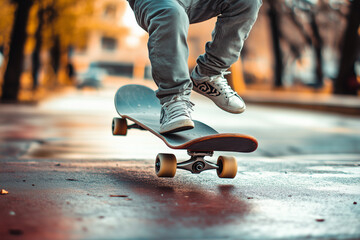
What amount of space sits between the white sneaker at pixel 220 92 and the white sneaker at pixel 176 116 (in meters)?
0.41

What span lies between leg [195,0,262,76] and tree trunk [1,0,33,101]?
13.3 meters

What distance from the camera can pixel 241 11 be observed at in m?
3.64

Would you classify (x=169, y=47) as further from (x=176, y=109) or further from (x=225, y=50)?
(x=225, y=50)

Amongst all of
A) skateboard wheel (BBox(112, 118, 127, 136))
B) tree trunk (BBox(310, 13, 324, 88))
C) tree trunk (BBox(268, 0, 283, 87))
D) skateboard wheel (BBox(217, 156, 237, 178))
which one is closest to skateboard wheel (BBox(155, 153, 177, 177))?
skateboard wheel (BBox(217, 156, 237, 178))

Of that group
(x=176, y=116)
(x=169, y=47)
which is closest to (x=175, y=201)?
(x=176, y=116)

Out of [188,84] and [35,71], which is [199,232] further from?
[35,71]

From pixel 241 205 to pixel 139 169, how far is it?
1.40 metres

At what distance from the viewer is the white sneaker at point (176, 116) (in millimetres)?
3312

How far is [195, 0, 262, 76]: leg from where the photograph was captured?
3.64 m

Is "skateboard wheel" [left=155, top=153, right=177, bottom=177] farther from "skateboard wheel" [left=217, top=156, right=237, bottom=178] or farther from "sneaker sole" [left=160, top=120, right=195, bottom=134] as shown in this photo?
"skateboard wheel" [left=217, top=156, right=237, bottom=178]

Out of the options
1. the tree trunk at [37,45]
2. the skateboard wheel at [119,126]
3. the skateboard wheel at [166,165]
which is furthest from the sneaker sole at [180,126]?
the tree trunk at [37,45]

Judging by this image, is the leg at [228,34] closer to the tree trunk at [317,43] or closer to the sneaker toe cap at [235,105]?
the sneaker toe cap at [235,105]

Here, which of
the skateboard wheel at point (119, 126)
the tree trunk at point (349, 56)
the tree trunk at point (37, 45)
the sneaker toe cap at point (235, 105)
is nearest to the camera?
the sneaker toe cap at point (235, 105)

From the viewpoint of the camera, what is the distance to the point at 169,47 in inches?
132
